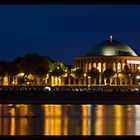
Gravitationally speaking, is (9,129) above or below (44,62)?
below

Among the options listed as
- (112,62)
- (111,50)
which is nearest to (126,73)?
(112,62)

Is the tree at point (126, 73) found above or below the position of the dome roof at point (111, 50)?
below

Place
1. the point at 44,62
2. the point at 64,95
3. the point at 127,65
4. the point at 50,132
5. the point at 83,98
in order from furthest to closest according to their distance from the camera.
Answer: the point at 127,65 → the point at 44,62 → the point at 64,95 → the point at 83,98 → the point at 50,132

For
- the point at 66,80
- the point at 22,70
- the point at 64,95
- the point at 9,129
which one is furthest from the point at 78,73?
the point at 9,129

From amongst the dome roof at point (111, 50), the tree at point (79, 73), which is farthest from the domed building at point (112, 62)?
the tree at point (79, 73)

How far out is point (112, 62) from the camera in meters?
125

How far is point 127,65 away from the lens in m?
125

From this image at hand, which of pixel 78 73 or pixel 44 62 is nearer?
pixel 44 62

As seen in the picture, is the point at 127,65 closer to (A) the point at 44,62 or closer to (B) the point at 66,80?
(B) the point at 66,80

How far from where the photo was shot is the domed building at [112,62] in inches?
4520

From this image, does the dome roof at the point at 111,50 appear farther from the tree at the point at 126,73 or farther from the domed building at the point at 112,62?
the tree at the point at 126,73
